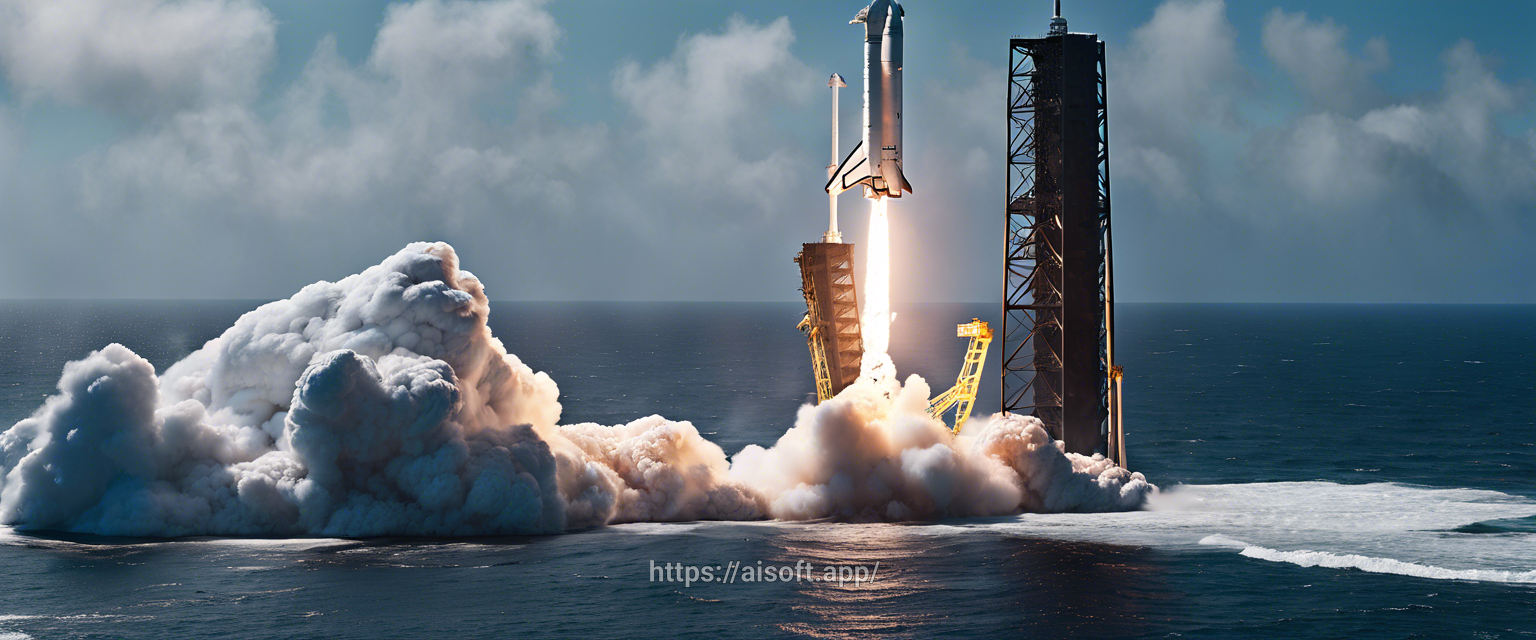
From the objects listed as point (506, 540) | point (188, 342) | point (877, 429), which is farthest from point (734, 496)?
point (188, 342)

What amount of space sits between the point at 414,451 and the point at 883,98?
87.2 feet

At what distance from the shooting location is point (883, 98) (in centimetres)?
5591

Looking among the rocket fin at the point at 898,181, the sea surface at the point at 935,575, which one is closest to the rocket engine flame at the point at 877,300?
the rocket fin at the point at 898,181

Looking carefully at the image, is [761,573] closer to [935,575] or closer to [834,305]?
[935,575]

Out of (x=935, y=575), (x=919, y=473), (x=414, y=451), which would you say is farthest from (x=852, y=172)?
(x=414, y=451)

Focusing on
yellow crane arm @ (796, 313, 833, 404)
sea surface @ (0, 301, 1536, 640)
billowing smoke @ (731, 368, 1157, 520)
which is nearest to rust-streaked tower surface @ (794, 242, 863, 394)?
yellow crane arm @ (796, 313, 833, 404)

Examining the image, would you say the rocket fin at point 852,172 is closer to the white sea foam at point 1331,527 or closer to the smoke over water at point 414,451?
the smoke over water at point 414,451

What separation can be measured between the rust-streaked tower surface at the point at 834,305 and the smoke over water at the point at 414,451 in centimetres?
537

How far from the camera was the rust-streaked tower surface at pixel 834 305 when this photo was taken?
6166 centimetres

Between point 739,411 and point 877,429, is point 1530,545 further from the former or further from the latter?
point 739,411

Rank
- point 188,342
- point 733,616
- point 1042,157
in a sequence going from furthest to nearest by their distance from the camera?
point 188,342
point 1042,157
point 733,616

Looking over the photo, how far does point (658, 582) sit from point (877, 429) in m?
14.8

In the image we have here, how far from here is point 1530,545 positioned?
4606 cm

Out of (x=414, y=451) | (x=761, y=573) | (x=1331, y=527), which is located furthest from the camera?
(x=1331, y=527)
